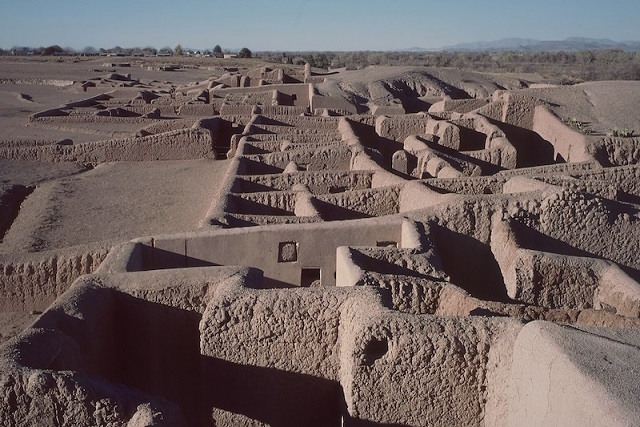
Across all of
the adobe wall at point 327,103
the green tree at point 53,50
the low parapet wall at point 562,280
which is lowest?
the low parapet wall at point 562,280

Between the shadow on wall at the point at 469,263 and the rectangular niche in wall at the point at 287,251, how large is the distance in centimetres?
204

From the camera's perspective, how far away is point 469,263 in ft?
30.5

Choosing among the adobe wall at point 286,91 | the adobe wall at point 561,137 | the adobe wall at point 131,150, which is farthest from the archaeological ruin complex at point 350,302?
the adobe wall at point 286,91

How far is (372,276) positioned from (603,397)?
3160 mm

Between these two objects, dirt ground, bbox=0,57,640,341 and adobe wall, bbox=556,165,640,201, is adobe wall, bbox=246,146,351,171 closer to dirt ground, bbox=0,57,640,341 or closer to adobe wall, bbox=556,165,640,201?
dirt ground, bbox=0,57,640,341

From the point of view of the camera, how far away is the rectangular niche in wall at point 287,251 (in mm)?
8562

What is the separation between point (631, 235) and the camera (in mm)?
9883

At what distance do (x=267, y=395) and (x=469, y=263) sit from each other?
4.28 metres

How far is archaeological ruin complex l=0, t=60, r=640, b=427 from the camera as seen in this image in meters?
4.62

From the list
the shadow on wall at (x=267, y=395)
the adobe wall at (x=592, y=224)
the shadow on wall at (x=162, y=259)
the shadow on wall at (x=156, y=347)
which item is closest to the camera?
the shadow on wall at (x=267, y=395)

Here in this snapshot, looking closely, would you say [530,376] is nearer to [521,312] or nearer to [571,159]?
[521,312]

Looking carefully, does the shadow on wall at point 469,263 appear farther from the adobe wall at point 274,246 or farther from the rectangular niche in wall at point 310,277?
the rectangular niche in wall at point 310,277

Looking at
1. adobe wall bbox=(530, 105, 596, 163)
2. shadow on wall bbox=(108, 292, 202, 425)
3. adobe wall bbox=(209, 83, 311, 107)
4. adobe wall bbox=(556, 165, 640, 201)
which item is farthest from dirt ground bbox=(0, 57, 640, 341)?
adobe wall bbox=(556, 165, 640, 201)

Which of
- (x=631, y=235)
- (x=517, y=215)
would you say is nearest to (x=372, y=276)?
(x=517, y=215)
